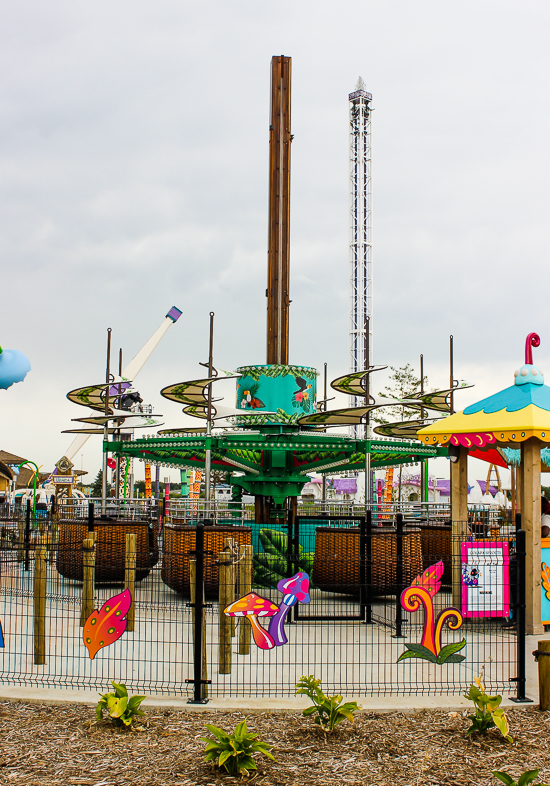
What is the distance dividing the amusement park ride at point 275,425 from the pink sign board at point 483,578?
404cm

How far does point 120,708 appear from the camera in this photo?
19.2ft

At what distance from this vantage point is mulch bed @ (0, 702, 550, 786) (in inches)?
200

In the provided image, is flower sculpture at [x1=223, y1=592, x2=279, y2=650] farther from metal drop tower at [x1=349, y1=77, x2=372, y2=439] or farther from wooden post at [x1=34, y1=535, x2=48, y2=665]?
metal drop tower at [x1=349, y1=77, x2=372, y2=439]

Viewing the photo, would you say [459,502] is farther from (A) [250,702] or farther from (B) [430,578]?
(A) [250,702]

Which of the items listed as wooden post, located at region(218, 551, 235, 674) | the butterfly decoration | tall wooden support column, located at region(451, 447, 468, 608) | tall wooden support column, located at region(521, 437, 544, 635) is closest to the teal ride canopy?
tall wooden support column, located at region(451, 447, 468, 608)

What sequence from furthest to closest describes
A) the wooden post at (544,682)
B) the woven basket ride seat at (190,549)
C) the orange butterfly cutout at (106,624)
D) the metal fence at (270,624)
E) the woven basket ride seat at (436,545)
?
the woven basket ride seat at (436,545), the woven basket ride seat at (190,549), the metal fence at (270,624), the orange butterfly cutout at (106,624), the wooden post at (544,682)

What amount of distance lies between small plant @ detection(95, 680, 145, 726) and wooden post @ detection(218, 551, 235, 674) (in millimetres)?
1468

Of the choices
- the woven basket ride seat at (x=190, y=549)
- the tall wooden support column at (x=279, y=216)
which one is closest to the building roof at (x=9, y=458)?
the tall wooden support column at (x=279, y=216)

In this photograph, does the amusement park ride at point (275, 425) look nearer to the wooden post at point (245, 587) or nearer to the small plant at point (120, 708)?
the wooden post at point (245, 587)

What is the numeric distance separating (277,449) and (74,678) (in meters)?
7.81

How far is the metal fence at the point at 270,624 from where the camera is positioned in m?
7.06

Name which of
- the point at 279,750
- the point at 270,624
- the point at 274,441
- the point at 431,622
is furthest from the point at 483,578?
the point at 274,441

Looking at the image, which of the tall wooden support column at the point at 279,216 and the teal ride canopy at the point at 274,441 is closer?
the teal ride canopy at the point at 274,441

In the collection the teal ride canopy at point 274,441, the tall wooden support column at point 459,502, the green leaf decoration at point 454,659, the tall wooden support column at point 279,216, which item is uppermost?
the tall wooden support column at point 279,216
